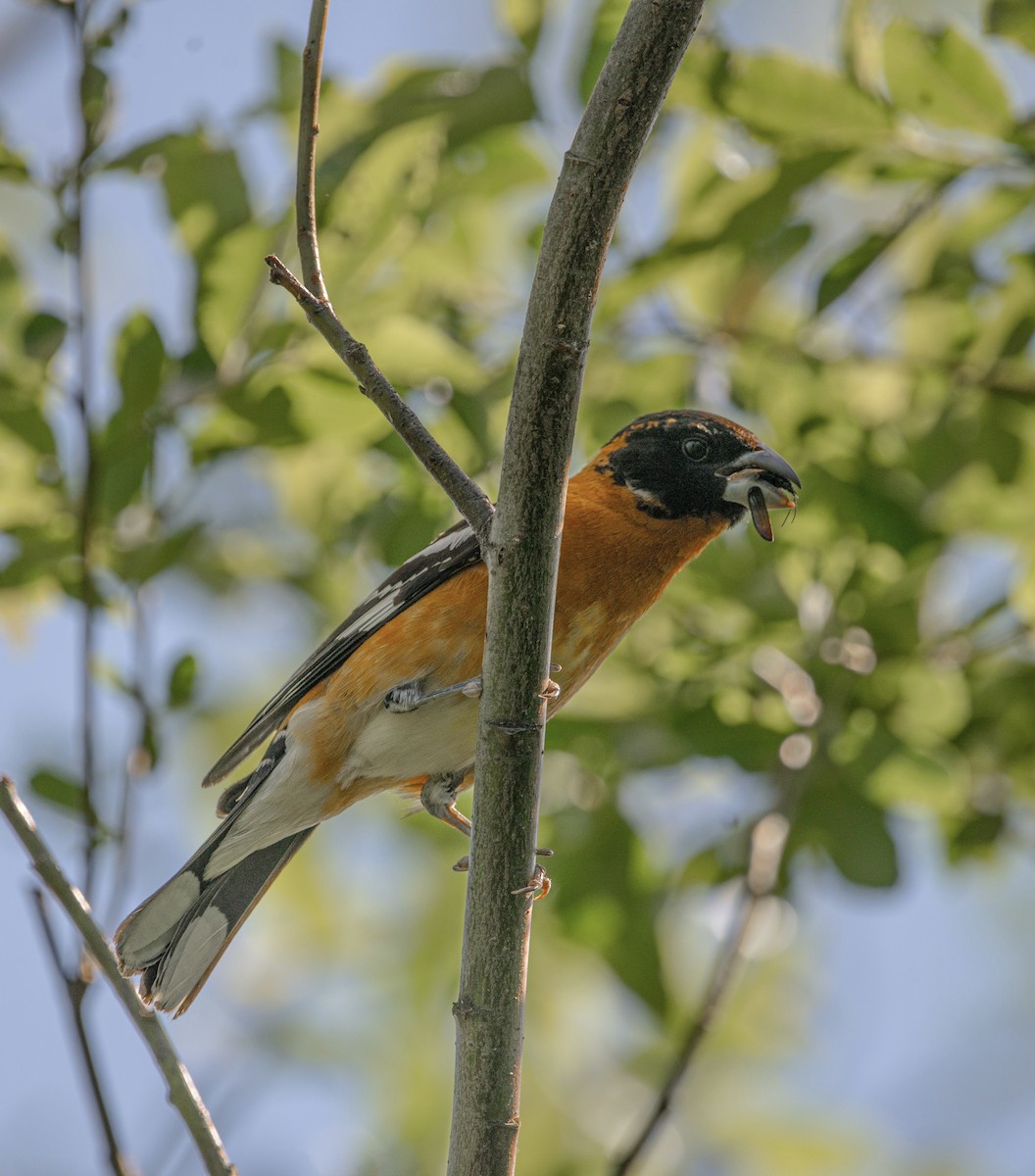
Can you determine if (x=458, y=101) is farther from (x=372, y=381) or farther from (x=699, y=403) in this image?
(x=372, y=381)

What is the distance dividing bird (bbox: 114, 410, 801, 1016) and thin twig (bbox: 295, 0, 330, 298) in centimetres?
160

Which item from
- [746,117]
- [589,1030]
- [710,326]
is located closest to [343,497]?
[710,326]

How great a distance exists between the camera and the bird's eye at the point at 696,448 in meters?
4.79

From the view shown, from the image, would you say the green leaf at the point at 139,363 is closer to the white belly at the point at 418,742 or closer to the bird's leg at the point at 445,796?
the white belly at the point at 418,742

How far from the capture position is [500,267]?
5.85 metres

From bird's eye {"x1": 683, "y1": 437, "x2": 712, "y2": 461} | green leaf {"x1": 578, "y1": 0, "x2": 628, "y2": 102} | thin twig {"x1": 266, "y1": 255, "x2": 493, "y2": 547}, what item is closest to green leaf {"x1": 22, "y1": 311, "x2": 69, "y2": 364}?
green leaf {"x1": 578, "y1": 0, "x2": 628, "y2": 102}

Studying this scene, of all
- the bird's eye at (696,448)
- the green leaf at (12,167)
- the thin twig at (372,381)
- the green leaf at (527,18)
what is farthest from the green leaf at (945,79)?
the green leaf at (12,167)

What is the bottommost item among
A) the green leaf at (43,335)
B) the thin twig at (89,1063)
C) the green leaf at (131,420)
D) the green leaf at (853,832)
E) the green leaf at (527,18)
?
the thin twig at (89,1063)

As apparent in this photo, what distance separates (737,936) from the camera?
4148 millimetres

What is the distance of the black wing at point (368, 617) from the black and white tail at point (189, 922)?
113 millimetres

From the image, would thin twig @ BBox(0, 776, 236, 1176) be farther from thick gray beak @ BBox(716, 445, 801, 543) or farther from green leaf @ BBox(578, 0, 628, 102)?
green leaf @ BBox(578, 0, 628, 102)

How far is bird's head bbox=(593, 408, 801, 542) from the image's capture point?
4.57 meters

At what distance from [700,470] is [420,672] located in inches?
47.4

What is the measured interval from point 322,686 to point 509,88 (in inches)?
81.4
